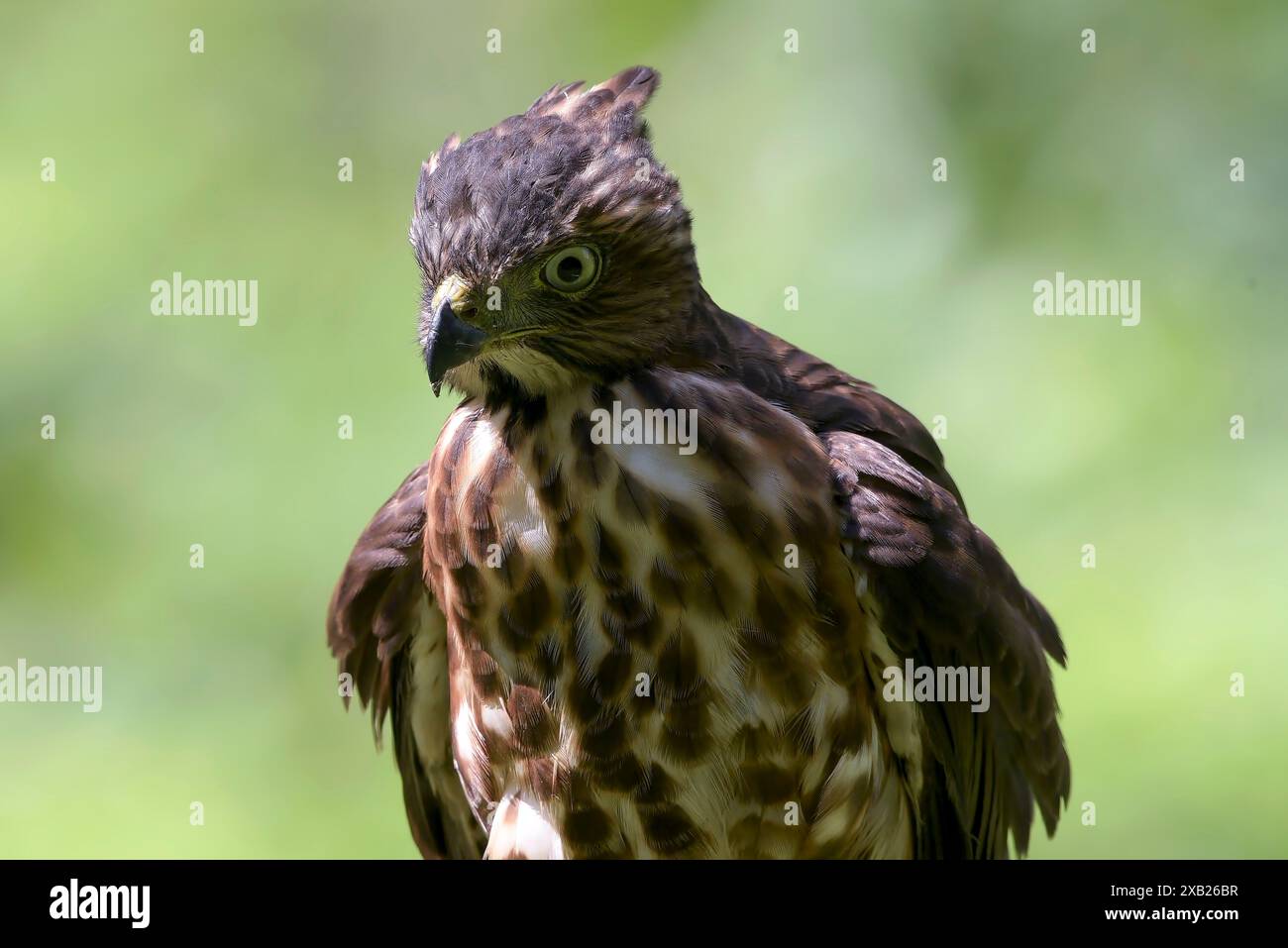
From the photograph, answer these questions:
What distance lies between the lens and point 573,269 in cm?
287

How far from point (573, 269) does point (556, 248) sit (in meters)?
0.06

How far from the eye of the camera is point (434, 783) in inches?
147

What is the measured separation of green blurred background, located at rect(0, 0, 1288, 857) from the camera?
6039 mm

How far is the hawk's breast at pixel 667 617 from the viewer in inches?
120

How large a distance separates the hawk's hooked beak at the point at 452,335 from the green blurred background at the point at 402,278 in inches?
120
